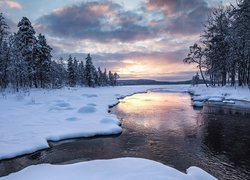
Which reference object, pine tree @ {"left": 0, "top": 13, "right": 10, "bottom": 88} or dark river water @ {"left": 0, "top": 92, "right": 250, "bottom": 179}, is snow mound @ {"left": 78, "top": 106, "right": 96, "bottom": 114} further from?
pine tree @ {"left": 0, "top": 13, "right": 10, "bottom": 88}

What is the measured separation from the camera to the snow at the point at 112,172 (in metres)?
6.25

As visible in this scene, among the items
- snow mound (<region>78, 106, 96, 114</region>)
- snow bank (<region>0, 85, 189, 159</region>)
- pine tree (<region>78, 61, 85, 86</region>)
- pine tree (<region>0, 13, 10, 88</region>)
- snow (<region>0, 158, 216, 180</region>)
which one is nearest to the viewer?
snow (<region>0, 158, 216, 180</region>)

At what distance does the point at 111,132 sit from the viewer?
13.6 meters

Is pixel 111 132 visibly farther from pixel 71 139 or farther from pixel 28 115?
pixel 28 115

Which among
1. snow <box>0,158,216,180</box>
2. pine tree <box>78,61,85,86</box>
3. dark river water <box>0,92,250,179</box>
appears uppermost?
pine tree <box>78,61,85,86</box>

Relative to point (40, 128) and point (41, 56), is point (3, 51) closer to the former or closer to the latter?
point (41, 56)

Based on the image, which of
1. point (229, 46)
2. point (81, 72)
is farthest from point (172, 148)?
point (81, 72)

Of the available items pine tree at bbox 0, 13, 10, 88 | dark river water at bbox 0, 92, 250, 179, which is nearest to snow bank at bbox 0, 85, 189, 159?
dark river water at bbox 0, 92, 250, 179

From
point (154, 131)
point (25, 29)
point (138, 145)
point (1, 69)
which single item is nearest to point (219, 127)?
point (154, 131)

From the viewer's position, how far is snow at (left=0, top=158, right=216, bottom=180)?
6.25 meters

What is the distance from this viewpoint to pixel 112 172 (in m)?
6.64

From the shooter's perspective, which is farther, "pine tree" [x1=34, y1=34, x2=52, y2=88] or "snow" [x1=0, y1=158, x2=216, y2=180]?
"pine tree" [x1=34, y1=34, x2=52, y2=88]

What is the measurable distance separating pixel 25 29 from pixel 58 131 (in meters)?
34.6

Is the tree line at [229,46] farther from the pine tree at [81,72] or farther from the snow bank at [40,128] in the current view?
the pine tree at [81,72]
